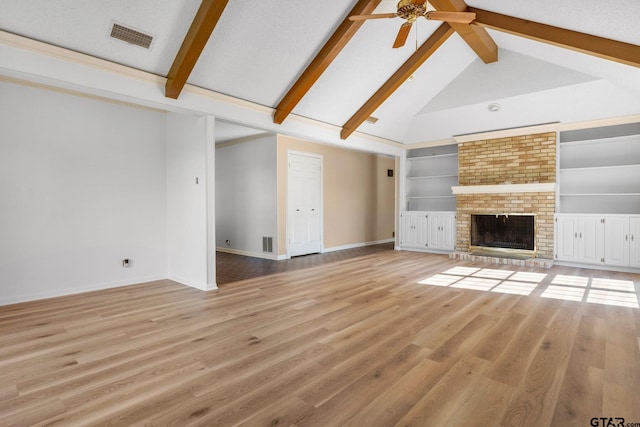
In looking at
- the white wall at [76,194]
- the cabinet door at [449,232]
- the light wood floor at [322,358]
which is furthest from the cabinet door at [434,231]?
the white wall at [76,194]

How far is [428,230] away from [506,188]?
6.17 ft

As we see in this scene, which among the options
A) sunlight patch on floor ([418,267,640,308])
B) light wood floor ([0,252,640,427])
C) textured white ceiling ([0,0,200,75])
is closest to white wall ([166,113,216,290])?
light wood floor ([0,252,640,427])

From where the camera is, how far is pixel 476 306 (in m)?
3.58

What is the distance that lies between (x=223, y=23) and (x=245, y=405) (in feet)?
11.9

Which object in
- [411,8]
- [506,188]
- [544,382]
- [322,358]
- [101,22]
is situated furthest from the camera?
[506,188]

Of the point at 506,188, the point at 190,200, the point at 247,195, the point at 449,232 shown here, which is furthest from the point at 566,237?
the point at 190,200

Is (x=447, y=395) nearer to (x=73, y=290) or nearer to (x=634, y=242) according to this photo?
(x=73, y=290)

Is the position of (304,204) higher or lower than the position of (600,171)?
lower

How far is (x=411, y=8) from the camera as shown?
10.6ft

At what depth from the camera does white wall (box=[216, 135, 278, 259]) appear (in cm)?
687

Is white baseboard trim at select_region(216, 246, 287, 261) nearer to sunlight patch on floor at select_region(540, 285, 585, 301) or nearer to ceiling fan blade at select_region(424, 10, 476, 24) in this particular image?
sunlight patch on floor at select_region(540, 285, 585, 301)

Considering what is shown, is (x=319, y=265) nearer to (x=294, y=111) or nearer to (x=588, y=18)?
(x=294, y=111)

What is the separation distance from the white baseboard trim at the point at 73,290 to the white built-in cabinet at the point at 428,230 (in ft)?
17.6

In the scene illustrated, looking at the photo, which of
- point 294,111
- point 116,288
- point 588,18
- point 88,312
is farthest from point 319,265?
point 588,18
